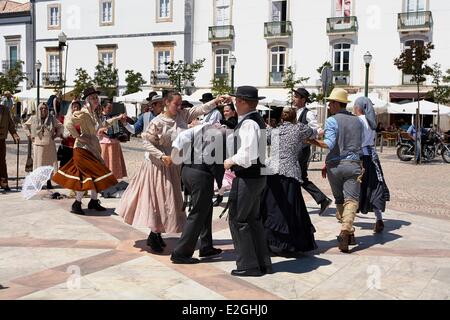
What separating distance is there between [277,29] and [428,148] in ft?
55.6

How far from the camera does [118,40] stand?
38.5m

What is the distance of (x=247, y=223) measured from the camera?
4.93m

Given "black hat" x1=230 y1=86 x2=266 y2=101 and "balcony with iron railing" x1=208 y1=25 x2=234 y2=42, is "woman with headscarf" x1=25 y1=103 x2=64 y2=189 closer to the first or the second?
"black hat" x1=230 y1=86 x2=266 y2=101

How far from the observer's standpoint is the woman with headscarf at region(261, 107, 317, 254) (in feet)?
18.3

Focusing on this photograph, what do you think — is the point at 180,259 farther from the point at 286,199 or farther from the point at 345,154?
the point at 345,154

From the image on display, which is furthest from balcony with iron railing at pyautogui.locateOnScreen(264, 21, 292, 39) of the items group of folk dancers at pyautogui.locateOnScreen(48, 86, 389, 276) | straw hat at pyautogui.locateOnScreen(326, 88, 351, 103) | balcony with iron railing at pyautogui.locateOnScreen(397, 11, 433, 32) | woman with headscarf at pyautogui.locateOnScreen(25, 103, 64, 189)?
straw hat at pyautogui.locateOnScreen(326, 88, 351, 103)

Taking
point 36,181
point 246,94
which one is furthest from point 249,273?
point 36,181

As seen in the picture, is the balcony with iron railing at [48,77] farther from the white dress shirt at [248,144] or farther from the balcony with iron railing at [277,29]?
the white dress shirt at [248,144]

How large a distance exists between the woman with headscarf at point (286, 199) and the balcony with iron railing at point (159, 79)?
3113 cm

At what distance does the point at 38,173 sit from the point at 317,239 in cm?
430

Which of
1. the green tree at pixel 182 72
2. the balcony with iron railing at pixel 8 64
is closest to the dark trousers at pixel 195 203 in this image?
the green tree at pixel 182 72

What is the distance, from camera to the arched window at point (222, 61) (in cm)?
3481
